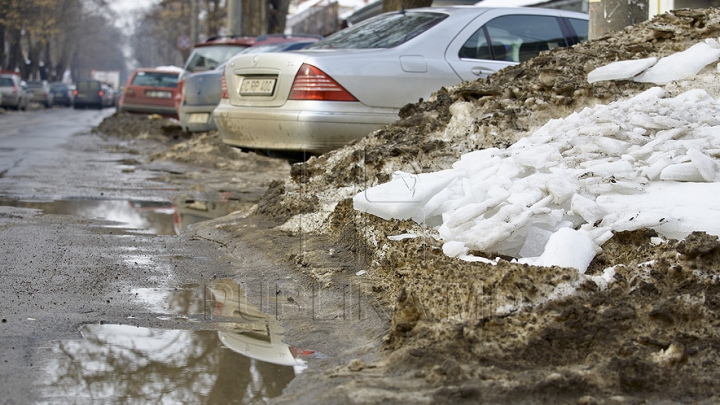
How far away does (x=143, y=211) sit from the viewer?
6.38 metres

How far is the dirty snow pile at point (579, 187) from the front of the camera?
337cm

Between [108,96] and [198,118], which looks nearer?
[198,118]

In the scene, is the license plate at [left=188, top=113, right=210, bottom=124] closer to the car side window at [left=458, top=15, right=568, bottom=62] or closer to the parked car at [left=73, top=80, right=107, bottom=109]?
the car side window at [left=458, top=15, right=568, bottom=62]

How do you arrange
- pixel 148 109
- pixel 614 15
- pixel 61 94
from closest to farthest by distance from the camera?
pixel 614 15 → pixel 148 109 → pixel 61 94

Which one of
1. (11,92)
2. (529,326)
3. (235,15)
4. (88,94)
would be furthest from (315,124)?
(88,94)

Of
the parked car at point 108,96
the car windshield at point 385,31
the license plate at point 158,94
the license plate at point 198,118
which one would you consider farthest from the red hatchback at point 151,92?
the parked car at point 108,96

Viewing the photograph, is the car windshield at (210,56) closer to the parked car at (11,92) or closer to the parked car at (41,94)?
the parked car at (11,92)

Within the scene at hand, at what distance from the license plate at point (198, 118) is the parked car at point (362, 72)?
4.73m

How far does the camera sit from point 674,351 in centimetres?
255

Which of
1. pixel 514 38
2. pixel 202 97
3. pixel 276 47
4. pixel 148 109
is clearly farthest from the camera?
pixel 148 109

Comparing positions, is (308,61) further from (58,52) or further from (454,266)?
(58,52)

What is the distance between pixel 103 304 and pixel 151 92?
1719 cm

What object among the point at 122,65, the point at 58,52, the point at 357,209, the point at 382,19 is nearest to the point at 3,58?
the point at 58,52

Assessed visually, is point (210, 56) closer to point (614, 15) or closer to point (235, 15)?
point (235, 15)
